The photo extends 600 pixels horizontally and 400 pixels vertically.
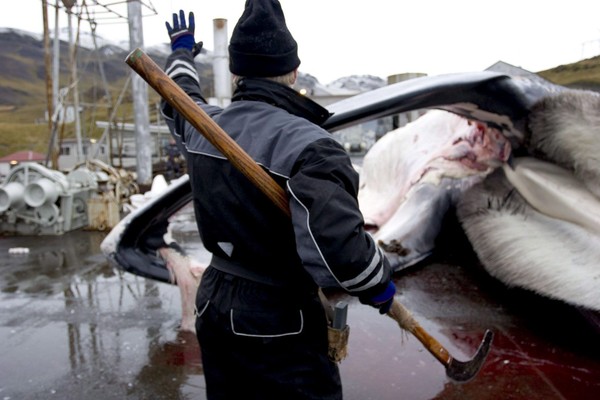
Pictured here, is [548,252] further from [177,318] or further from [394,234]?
[177,318]

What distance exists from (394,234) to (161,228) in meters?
1.89

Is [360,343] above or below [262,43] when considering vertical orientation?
below

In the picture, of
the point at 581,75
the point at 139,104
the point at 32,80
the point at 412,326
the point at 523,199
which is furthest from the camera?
the point at 32,80

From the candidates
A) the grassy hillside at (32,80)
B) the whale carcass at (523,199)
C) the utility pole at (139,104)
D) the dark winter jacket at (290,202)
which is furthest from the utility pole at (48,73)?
the grassy hillside at (32,80)

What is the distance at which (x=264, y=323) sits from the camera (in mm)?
1752

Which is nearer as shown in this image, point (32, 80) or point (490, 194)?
point (490, 194)

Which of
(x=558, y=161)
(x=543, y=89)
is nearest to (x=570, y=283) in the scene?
(x=558, y=161)

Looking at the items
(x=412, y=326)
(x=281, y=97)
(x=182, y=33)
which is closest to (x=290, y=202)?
(x=281, y=97)

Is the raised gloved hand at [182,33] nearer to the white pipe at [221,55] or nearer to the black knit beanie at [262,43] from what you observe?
the black knit beanie at [262,43]

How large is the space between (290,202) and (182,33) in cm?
129

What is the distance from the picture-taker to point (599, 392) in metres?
2.64

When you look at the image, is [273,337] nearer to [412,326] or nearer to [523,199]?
[412,326]

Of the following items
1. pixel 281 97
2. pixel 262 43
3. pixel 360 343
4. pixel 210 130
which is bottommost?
pixel 360 343

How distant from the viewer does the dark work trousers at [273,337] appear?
1.77m
